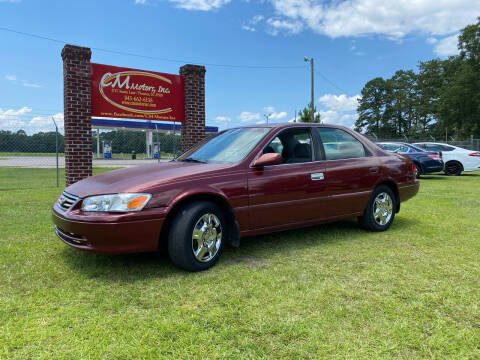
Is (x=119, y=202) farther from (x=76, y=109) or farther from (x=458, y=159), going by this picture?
(x=458, y=159)

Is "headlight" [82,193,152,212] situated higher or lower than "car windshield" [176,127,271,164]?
lower

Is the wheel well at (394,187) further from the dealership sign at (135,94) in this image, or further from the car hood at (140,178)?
the dealership sign at (135,94)

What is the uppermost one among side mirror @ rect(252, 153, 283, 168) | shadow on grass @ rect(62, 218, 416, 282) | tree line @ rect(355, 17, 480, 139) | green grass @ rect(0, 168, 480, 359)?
tree line @ rect(355, 17, 480, 139)

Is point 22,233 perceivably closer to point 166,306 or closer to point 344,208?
point 166,306

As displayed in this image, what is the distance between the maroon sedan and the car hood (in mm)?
11

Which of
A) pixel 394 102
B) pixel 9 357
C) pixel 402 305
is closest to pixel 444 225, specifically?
pixel 402 305

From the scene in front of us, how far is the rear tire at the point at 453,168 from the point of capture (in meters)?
16.3

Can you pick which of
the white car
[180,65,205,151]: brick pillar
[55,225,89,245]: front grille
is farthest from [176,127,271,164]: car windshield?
the white car

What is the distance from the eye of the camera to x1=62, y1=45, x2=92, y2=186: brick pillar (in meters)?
7.86

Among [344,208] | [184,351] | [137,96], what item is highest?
[137,96]

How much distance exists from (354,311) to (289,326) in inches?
22.0

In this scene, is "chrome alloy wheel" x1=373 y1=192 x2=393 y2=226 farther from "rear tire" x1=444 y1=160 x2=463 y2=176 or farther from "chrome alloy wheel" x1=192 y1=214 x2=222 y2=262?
"rear tire" x1=444 y1=160 x2=463 y2=176

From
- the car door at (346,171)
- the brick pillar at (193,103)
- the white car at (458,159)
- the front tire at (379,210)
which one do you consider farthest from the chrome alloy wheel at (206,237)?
the white car at (458,159)

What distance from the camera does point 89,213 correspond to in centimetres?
333
